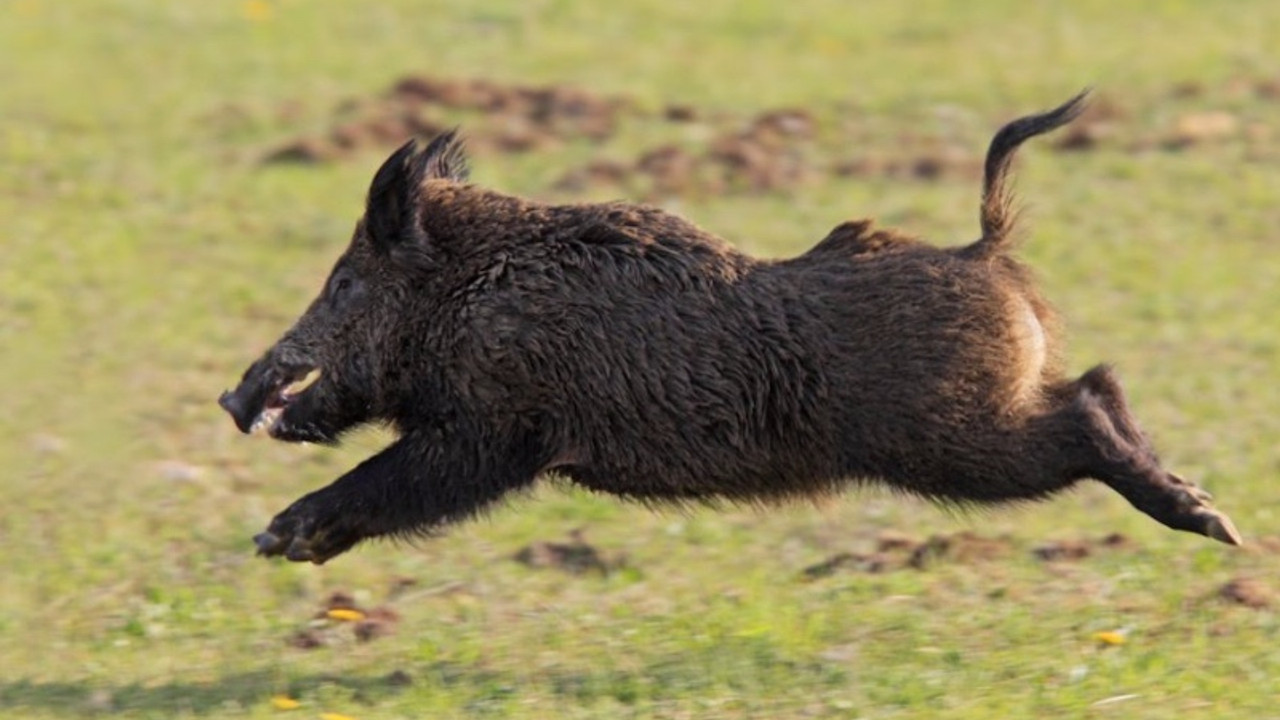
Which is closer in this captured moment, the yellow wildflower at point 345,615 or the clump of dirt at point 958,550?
the yellow wildflower at point 345,615

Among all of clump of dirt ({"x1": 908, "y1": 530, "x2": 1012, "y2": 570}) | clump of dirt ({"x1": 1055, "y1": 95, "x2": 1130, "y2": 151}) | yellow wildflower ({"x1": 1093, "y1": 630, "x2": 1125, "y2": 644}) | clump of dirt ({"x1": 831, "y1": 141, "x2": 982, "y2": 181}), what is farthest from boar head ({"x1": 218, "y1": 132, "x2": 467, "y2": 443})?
clump of dirt ({"x1": 1055, "y1": 95, "x2": 1130, "y2": 151})

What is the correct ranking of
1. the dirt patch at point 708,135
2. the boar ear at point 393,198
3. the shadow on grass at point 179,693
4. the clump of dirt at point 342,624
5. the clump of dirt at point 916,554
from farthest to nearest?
1. the dirt patch at point 708,135
2. the clump of dirt at point 916,554
3. the clump of dirt at point 342,624
4. the boar ear at point 393,198
5. the shadow on grass at point 179,693

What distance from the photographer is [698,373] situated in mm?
6363

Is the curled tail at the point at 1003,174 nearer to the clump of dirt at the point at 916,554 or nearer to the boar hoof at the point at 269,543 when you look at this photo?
the clump of dirt at the point at 916,554

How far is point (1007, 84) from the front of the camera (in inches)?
579

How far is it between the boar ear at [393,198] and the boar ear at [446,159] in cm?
22

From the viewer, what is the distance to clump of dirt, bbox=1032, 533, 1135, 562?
7492 mm

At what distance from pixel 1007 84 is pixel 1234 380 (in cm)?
547

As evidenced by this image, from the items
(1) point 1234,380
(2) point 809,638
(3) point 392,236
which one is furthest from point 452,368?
(1) point 1234,380

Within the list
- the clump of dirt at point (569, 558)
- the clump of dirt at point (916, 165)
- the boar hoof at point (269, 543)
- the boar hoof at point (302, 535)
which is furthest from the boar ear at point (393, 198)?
the clump of dirt at point (916, 165)

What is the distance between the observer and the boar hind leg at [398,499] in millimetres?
6402

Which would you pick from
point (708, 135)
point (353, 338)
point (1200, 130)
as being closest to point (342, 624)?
point (353, 338)

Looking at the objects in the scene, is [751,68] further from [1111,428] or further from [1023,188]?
[1111,428]

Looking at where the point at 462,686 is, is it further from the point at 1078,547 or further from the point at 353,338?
the point at 1078,547
